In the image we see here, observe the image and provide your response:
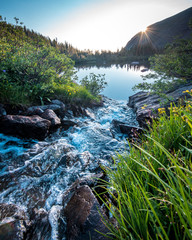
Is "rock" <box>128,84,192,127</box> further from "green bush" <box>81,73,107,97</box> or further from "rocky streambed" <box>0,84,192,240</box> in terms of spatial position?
"green bush" <box>81,73,107,97</box>

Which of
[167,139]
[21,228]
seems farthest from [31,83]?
[167,139]

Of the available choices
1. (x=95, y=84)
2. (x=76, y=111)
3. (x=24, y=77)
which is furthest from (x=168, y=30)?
(x=24, y=77)

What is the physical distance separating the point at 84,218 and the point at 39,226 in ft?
2.50

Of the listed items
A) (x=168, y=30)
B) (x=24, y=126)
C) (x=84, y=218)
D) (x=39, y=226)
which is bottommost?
(x=39, y=226)

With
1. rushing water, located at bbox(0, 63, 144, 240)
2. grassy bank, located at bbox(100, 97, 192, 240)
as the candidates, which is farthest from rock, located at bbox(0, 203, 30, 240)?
grassy bank, located at bbox(100, 97, 192, 240)

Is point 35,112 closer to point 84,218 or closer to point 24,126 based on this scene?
point 24,126

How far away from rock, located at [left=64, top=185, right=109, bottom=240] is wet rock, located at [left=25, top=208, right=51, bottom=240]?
0.93ft

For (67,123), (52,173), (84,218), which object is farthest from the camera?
(67,123)

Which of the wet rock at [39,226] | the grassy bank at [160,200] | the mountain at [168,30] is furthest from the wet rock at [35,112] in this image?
the mountain at [168,30]

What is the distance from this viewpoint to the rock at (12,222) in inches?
53.4

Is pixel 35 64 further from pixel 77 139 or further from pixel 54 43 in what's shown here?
pixel 54 43

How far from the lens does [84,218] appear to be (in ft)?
4.54

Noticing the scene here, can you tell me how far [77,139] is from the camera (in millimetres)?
3955

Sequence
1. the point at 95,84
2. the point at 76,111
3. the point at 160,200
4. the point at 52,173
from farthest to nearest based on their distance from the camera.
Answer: the point at 95,84
the point at 76,111
the point at 52,173
the point at 160,200
